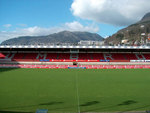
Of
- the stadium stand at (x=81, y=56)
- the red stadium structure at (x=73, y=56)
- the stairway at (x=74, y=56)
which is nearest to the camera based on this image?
the red stadium structure at (x=73, y=56)

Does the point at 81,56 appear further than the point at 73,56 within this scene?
Yes

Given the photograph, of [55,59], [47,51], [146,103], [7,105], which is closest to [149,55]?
[55,59]

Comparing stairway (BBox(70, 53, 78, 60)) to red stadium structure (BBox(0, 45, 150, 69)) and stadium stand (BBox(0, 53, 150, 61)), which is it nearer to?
red stadium structure (BBox(0, 45, 150, 69))

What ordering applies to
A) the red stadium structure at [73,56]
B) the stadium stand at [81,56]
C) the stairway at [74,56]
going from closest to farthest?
the red stadium structure at [73,56], the stairway at [74,56], the stadium stand at [81,56]

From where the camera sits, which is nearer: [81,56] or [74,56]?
[74,56]

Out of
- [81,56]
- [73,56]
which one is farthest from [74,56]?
[81,56]

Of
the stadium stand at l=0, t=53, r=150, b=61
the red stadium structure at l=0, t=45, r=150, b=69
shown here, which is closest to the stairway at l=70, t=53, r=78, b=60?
the red stadium structure at l=0, t=45, r=150, b=69

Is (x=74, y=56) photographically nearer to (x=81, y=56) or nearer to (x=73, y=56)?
(x=73, y=56)

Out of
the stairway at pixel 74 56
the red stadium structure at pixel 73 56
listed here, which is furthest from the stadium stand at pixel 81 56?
the stairway at pixel 74 56

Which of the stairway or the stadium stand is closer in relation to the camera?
the stairway

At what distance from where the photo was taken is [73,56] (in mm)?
37594

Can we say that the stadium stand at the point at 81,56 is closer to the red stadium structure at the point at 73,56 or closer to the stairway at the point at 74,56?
the red stadium structure at the point at 73,56

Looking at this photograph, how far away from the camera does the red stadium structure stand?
35.0 metres

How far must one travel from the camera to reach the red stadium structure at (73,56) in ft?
115
